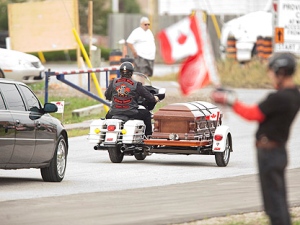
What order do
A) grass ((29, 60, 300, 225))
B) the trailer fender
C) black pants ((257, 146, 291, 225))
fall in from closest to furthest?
black pants ((257, 146, 291, 225)), the trailer fender, grass ((29, 60, 300, 225))

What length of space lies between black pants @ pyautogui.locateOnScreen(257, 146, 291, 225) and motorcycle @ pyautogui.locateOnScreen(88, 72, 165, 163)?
31.8ft

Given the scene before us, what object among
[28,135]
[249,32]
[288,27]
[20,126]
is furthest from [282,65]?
[249,32]

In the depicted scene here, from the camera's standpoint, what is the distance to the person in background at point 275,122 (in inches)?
350

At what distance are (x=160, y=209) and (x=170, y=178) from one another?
4255 mm

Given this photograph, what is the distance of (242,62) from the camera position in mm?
40500

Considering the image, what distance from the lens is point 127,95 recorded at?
19.2 m

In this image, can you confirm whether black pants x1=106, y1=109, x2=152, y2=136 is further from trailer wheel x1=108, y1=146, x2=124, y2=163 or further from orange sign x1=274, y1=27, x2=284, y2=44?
orange sign x1=274, y1=27, x2=284, y2=44

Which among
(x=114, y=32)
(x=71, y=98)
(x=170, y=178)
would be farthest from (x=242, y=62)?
(x=170, y=178)

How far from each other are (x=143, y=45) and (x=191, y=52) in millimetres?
16509

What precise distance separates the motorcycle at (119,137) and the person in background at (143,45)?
749 cm

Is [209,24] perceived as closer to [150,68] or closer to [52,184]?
[150,68]

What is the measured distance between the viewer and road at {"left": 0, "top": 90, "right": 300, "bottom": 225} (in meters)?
11.9

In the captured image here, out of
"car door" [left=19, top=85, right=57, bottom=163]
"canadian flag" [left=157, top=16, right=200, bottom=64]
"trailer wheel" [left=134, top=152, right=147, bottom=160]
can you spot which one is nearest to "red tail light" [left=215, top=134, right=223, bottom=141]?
"trailer wheel" [left=134, top=152, right=147, bottom=160]

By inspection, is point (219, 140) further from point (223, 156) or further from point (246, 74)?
point (246, 74)
